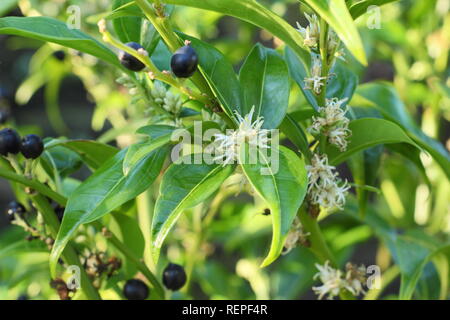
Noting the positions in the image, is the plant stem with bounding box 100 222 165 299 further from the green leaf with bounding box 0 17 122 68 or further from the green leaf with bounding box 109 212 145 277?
the green leaf with bounding box 0 17 122 68

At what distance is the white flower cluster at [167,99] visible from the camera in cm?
64

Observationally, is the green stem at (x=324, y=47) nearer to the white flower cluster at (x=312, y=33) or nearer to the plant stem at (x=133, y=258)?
the white flower cluster at (x=312, y=33)

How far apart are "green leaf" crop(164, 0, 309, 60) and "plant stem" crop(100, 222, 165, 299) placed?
29 cm

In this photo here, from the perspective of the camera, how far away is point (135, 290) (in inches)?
30.0

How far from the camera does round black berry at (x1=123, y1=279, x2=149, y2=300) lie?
0.76m

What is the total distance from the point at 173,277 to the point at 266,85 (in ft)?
0.92

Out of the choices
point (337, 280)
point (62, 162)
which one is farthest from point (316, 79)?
point (62, 162)

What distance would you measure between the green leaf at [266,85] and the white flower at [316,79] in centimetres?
2

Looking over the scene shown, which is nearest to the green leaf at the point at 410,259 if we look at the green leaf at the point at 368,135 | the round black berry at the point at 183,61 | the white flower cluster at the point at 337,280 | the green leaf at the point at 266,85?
the white flower cluster at the point at 337,280

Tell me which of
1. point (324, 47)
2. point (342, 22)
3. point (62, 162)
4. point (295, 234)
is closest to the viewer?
point (342, 22)

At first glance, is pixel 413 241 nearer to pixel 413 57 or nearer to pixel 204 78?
pixel 204 78

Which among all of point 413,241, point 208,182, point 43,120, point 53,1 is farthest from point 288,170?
point 43,120

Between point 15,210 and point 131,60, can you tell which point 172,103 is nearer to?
point 131,60

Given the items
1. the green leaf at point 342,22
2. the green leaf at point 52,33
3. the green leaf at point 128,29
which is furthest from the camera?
the green leaf at point 128,29
